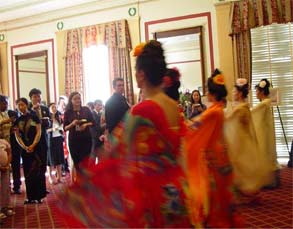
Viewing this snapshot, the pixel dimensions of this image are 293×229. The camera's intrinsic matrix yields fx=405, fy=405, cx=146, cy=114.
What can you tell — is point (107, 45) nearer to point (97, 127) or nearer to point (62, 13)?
point (62, 13)

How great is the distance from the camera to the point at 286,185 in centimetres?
526

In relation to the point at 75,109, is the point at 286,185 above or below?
below

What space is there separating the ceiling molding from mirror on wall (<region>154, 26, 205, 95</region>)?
100cm

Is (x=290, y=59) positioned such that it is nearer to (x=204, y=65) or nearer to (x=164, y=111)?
(x=204, y=65)

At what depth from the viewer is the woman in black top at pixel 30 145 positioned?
4.93 metres

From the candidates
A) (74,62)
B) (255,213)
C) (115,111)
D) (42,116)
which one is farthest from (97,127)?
(255,213)

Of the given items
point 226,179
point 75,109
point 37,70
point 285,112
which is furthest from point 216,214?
point 37,70

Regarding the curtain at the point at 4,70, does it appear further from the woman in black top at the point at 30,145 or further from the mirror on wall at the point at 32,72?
the woman in black top at the point at 30,145

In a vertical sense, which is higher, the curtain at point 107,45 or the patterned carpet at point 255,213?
the curtain at point 107,45

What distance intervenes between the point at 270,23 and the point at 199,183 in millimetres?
5357

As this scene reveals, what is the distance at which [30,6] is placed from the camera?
8898 mm

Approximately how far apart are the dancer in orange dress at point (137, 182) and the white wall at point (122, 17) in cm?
621

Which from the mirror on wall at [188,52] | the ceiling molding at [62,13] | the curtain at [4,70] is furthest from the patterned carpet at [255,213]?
the curtain at [4,70]

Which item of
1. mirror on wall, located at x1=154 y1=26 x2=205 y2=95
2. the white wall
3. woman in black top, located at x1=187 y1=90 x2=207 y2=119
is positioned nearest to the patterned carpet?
woman in black top, located at x1=187 y1=90 x2=207 y2=119
